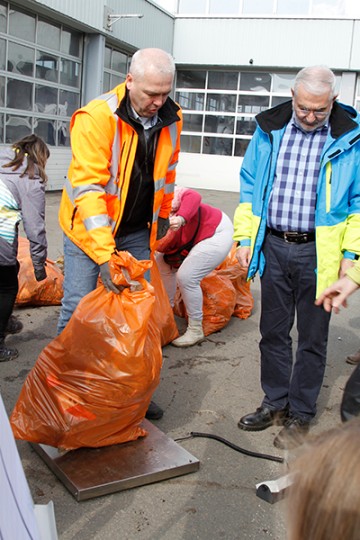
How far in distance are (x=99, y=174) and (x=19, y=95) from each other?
1247cm

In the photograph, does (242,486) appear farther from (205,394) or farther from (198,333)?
(198,333)

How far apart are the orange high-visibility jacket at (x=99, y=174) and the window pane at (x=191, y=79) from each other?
1979 cm

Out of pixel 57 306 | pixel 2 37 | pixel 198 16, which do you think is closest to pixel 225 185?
pixel 198 16

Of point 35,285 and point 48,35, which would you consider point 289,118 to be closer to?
point 35,285

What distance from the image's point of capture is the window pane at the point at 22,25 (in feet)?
45.1

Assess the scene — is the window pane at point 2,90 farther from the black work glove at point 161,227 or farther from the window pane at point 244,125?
the black work glove at point 161,227

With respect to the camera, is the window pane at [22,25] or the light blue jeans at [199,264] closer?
the light blue jeans at [199,264]

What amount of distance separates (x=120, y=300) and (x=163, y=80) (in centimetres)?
107

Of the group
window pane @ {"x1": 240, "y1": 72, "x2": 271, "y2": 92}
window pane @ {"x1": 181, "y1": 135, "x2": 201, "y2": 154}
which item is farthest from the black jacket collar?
window pane @ {"x1": 181, "y1": 135, "x2": 201, "y2": 154}

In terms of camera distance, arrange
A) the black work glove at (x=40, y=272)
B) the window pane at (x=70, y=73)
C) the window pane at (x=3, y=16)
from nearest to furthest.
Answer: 1. the black work glove at (x=40, y=272)
2. the window pane at (x=3, y=16)
3. the window pane at (x=70, y=73)

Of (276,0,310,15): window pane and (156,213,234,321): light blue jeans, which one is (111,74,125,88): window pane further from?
(156,213,234,321): light blue jeans

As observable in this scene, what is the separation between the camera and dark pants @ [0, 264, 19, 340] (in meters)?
4.23

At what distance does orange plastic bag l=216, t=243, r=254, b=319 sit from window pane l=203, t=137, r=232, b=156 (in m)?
16.2

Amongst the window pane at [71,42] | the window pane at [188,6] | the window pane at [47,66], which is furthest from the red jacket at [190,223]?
the window pane at [188,6]
